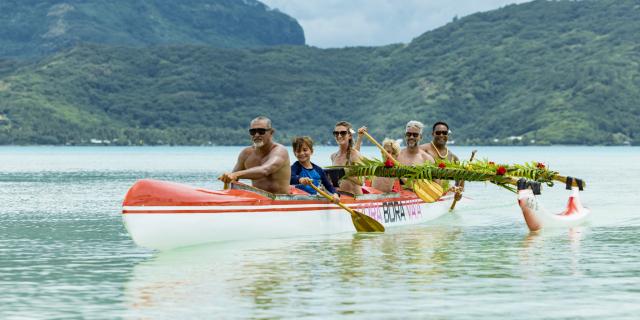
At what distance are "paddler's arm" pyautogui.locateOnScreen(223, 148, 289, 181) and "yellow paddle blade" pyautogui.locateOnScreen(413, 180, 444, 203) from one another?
511 centimetres

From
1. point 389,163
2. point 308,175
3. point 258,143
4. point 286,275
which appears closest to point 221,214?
point 258,143

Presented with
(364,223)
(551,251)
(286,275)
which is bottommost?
(286,275)

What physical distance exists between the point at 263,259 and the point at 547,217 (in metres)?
7.90

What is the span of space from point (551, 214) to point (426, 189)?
105 inches

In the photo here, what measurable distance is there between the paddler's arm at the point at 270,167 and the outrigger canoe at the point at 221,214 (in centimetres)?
23

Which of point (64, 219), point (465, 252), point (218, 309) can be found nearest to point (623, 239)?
point (465, 252)

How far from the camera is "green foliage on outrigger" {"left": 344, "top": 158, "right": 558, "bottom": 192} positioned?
21266 millimetres

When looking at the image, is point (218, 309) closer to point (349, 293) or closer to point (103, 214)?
point (349, 293)

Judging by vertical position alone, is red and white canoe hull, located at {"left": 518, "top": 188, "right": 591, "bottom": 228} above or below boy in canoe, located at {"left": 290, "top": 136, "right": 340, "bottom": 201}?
below

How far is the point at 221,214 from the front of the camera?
17.4 meters

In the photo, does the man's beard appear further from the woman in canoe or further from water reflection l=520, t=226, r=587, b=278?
water reflection l=520, t=226, r=587, b=278

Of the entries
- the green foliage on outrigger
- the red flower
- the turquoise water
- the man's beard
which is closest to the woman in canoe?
the green foliage on outrigger

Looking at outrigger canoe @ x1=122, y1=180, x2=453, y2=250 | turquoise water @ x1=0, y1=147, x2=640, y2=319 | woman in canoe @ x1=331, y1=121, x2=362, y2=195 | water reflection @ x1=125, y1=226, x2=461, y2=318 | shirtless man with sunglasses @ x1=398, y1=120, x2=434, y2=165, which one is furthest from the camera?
shirtless man with sunglasses @ x1=398, y1=120, x2=434, y2=165

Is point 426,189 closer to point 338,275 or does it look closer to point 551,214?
point 551,214
